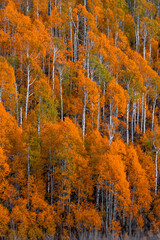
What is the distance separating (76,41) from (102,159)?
3020cm

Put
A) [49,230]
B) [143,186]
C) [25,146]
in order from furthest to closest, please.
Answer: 1. [143,186]
2. [25,146]
3. [49,230]

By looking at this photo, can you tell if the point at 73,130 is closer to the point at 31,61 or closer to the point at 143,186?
the point at 143,186

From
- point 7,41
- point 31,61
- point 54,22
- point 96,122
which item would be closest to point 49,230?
point 96,122

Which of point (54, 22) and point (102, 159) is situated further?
point (54, 22)

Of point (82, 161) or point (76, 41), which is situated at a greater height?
point (76, 41)

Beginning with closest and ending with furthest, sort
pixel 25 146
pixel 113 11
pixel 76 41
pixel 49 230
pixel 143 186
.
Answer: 1. pixel 49 230
2. pixel 25 146
3. pixel 143 186
4. pixel 76 41
5. pixel 113 11

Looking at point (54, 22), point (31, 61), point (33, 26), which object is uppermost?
point (54, 22)

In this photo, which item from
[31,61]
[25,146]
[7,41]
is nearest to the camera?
[25,146]

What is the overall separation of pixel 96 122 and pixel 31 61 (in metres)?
12.9

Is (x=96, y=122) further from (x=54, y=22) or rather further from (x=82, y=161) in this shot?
(x=54, y=22)

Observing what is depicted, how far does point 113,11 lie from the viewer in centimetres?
5862

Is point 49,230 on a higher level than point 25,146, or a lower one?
lower

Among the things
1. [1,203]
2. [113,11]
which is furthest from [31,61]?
[113,11]

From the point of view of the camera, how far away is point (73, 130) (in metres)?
26.9
